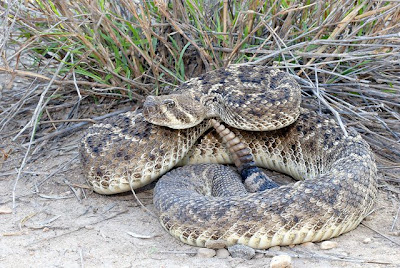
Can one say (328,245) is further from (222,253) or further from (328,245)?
(222,253)

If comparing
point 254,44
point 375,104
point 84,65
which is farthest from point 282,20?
point 84,65

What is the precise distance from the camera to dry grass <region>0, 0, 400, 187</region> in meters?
4.40

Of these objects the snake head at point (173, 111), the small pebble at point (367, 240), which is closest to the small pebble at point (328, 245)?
the small pebble at point (367, 240)

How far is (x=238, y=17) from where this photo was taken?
14.9 feet

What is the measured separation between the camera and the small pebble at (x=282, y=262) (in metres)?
3.00

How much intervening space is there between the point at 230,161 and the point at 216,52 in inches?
38.7

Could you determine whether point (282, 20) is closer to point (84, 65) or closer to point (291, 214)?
point (84, 65)

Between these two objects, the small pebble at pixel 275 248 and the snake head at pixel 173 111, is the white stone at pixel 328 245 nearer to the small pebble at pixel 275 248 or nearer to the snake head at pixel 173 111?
the small pebble at pixel 275 248

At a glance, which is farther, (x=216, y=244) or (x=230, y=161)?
(x=230, y=161)

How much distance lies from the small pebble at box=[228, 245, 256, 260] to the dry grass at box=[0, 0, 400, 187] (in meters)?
1.53

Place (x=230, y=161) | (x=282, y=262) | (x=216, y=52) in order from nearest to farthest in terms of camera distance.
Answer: (x=282, y=262) → (x=230, y=161) → (x=216, y=52)

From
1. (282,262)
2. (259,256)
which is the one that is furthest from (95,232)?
(282,262)

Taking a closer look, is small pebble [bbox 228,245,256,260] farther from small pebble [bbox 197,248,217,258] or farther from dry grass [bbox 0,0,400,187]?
dry grass [bbox 0,0,400,187]

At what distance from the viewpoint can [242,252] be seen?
10.6ft
